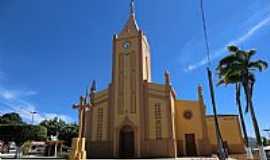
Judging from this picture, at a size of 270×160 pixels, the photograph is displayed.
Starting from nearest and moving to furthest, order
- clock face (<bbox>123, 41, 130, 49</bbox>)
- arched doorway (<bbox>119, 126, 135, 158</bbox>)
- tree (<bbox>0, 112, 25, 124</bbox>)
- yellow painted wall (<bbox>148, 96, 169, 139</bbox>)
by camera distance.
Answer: yellow painted wall (<bbox>148, 96, 169, 139</bbox>)
arched doorway (<bbox>119, 126, 135, 158</bbox>)
clock face (<bbox>123, 41, 130, 49</bbox>)
tree (<bbox>0, 112, 25, 124</bbox>)

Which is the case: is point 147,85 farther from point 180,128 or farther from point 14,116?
point 14,116

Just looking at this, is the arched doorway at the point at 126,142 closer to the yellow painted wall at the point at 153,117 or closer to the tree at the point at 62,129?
the yellow painted wall at the point at 153,117

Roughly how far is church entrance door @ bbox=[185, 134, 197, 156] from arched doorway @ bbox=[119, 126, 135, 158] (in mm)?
6025

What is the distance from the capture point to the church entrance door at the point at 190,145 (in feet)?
90.4

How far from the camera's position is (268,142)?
189 feet

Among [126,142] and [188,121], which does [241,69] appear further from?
[126,142]

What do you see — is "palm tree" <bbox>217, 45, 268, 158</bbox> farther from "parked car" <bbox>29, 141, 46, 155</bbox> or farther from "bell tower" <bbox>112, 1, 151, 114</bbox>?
"parked car" <bbox>29, 141, 46, 155</bbox>

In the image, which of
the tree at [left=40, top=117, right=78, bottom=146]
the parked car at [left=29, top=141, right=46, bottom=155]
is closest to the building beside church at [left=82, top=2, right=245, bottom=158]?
the parked car at [left=29, top=141, right=46, bottom=155]

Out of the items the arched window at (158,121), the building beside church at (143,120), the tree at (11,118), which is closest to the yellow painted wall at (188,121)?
the building beside church at (143,120)

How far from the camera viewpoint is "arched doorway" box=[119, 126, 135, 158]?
86.8ft

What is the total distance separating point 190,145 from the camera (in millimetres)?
A: 27719

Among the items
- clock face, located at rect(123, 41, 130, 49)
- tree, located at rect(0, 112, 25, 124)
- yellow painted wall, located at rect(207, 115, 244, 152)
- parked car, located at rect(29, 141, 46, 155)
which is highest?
clock face, located at rect(123, 41, 130, 49)

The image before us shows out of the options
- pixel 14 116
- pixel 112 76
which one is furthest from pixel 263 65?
pixel 14 116

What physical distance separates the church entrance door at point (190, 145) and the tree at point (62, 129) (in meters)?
32.8
